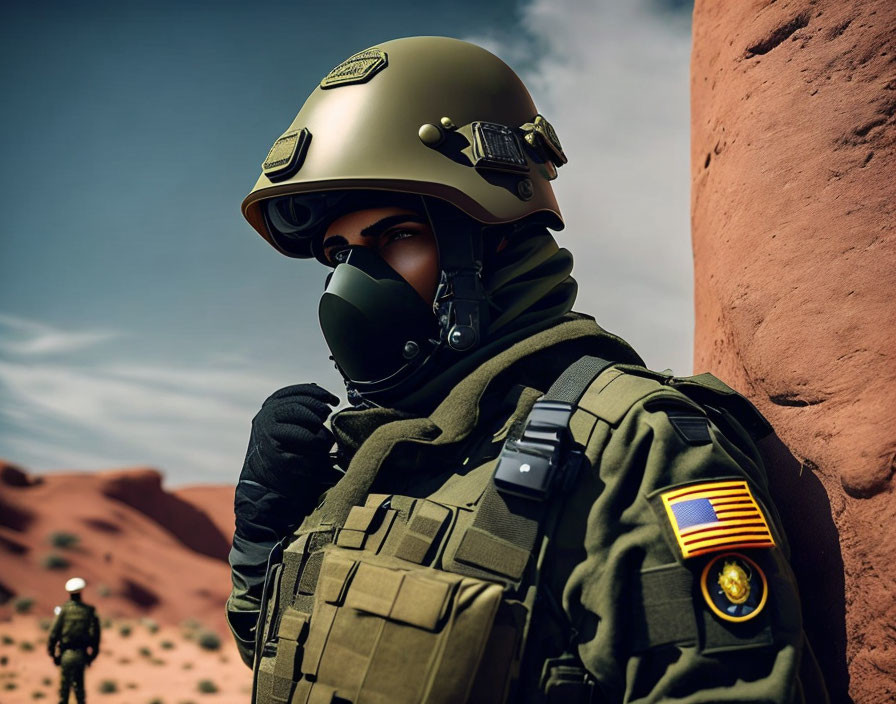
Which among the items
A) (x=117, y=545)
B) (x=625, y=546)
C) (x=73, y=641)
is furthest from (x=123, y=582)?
(x=625, y=546)

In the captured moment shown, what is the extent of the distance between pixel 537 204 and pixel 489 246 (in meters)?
0.24

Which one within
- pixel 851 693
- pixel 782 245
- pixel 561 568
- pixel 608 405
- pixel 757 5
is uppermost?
pixel 757 5

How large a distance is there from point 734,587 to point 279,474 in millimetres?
1610

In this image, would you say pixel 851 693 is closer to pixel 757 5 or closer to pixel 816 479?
pixel 816 479

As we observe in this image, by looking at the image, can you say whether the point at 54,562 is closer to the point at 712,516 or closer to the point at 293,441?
the point at 293,441

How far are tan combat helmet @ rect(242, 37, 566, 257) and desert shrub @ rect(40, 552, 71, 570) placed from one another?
2609 cm

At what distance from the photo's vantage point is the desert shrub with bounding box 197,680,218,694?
693 inches

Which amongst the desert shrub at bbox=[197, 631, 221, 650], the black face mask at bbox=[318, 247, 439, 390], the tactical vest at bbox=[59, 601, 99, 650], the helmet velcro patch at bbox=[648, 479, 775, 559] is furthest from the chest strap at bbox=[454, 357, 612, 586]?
the desert shrub at bbox=[197, 631, 221, 650]

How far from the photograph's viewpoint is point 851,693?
206cm

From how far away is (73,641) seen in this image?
10328 mm

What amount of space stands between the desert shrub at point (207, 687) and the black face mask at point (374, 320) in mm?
17303

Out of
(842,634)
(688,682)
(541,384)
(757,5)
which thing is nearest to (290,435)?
(541,384)

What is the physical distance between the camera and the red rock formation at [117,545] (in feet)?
81.8

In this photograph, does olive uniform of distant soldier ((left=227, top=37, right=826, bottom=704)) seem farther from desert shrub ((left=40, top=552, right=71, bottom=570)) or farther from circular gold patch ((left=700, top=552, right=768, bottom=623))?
desert shrub ((left=40, top=552, right=71, bottom=570))
